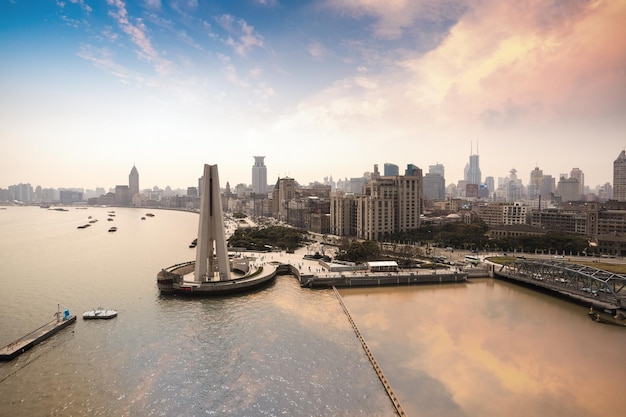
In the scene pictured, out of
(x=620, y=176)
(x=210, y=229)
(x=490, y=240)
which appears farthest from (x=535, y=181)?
(x=210, y=229)

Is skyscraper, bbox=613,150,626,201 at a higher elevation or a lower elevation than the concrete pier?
higher

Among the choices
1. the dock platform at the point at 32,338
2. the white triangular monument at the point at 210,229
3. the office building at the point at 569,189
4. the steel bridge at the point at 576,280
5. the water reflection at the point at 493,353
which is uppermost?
the office building at the point at 569,189

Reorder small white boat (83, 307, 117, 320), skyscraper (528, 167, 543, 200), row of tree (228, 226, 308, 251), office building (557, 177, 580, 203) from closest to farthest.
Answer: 1. small white boat (83, 307, 117, 320)
2. row of tree (228, 226, 308, 251)
3. office building (557, 177, 580, 203)
4. skyscraper (528, 167, 543, 200)

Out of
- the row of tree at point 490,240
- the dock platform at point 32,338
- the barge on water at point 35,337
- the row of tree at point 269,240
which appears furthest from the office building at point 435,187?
the dock platform at point 32,338

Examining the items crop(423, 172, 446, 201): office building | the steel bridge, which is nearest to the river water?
the steel bridge

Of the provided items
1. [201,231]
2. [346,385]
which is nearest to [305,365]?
[346,385]

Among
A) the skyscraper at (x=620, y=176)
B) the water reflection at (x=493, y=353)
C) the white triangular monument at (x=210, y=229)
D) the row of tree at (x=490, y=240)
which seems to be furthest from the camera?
the skyscraper at (x=620, y=176)

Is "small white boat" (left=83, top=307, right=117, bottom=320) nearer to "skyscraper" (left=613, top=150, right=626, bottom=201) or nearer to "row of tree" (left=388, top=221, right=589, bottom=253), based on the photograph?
"row of tree" (left=388, top=221, right=589, bottom=253)

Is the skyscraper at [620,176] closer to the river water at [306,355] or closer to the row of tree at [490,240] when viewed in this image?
the row of tree at [490,240]
